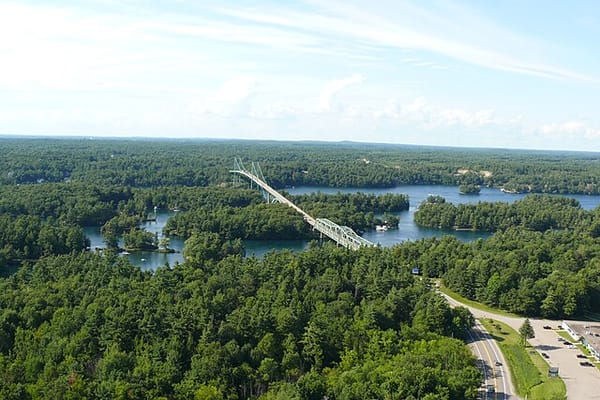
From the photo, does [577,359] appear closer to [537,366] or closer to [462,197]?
[537,366]

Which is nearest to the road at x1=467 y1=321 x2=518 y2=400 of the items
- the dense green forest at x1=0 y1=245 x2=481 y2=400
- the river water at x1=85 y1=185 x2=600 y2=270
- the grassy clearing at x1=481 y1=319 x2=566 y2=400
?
the grassy clearing at x1=481 y1=319 x2=566 y2=400

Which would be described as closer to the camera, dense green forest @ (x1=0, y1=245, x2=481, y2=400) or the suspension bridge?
dense green forest @ (x1=0, y1=245, x2=481, y2=400)

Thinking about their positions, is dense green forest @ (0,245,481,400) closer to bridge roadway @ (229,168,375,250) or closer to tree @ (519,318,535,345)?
tree @ (519,318,535,345)

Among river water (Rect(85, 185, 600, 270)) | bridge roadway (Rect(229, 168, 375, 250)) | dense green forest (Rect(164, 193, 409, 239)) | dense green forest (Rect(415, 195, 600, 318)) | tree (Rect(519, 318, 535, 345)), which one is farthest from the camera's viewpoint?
dense green forest (Rect(164, 193, 409, 239))

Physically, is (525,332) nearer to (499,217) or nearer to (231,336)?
(231,336)

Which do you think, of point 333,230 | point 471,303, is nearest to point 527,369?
point 471,303

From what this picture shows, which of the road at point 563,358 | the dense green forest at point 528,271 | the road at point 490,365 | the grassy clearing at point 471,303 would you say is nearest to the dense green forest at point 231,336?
the road at point 490,365

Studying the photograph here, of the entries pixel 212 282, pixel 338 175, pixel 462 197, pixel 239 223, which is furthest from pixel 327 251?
pixel 338 175
